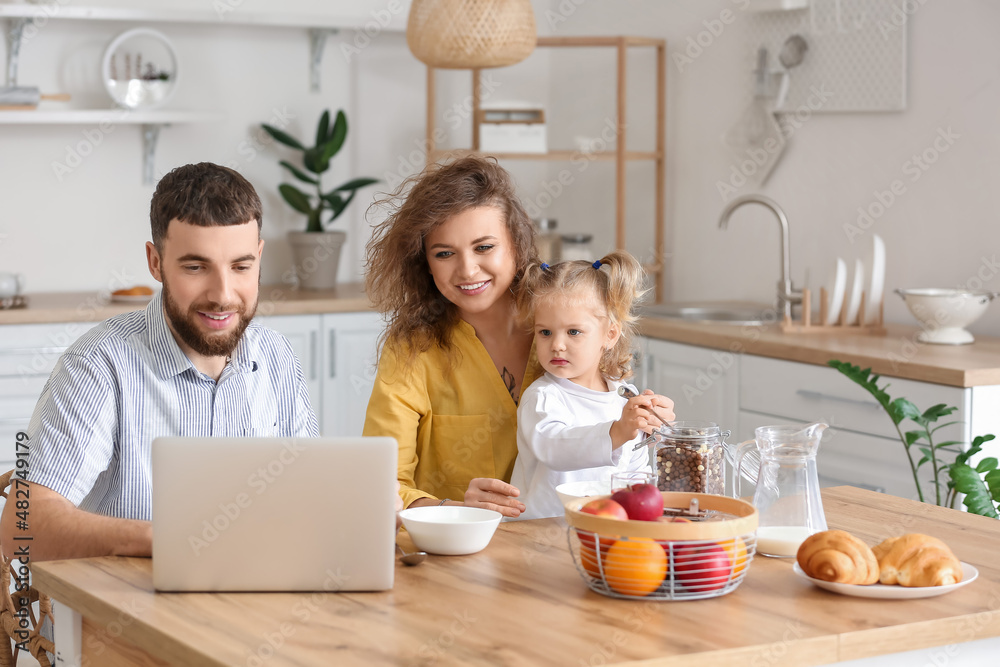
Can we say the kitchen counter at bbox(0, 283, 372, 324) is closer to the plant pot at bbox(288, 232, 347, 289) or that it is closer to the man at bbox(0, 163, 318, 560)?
the plant pot at bbox(288, 232, 347, 289)

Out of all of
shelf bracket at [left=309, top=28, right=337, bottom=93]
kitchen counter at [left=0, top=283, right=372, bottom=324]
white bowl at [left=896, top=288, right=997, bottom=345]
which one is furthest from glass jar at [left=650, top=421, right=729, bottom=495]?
shelf bracket at [left=309, top=28, right=337, bottom=93]

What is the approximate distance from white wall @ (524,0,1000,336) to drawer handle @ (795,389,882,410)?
1.92 ft

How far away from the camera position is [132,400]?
1743mm

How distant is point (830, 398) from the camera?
289 centimetres

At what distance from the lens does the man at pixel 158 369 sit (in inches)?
65.2

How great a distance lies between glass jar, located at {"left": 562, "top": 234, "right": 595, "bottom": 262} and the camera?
4.02 m

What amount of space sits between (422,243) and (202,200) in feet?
1.48

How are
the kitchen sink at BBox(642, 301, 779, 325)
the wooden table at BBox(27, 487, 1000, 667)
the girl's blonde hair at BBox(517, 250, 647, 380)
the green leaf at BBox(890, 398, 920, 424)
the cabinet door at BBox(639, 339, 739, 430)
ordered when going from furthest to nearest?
1. the kitchen sink at BBox(642, 301, 779, 325)
2. the cabinet door at BBox(639, 339, 739, 430)
3. the green leaf at BBox(890, 398, 920, 424)
4. the girl's blonde hair at BBox(517, 250, 647, 380)
5. the wooden table at BBox(27, 487, 1000, 667)

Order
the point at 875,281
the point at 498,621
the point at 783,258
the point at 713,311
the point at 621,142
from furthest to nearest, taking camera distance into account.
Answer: the point at 621,142 < the point at 713,311 < the point at 783,258 < the point at 875,281 < the point at 498,621

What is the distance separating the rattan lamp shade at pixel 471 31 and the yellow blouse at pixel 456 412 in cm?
149

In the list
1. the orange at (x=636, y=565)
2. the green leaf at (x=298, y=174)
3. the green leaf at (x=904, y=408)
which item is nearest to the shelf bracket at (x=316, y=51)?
the green leaf at (x=298, y=174)

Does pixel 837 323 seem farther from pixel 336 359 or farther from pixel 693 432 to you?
pixel 693 432

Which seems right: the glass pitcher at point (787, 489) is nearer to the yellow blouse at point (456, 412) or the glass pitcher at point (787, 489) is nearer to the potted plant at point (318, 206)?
the yellow blouse at point (456, 412)

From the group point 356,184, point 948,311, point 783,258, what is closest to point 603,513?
point 948,311
